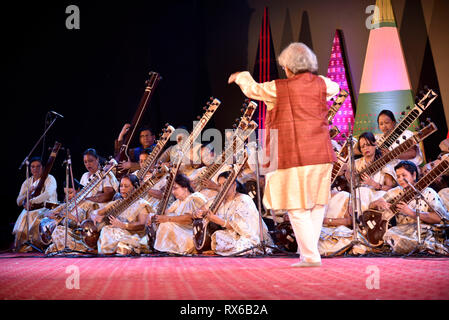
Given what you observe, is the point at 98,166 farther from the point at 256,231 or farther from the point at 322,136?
the point at 322,136

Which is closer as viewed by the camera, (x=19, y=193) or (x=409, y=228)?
(x=409, y=228)

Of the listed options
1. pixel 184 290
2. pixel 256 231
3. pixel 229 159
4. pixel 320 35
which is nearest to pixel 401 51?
pixel 320 35

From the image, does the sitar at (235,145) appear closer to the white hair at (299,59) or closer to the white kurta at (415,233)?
the white kurta at (415,233)

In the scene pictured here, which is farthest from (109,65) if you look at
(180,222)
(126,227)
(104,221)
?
(180,222)

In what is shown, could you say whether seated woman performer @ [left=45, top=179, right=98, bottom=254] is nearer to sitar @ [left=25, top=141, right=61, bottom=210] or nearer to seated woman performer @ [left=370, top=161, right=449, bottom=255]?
sitar @ [left=25, top=141, right=61, bottom=210]

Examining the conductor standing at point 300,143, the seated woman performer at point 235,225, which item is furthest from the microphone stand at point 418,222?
the seated woman performer at point 235,225

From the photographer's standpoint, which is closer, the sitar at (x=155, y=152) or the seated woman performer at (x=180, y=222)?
the seated woman performer at (x=180, y=222)

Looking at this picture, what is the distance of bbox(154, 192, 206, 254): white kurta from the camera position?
616 cm

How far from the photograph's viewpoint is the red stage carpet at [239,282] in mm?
2605

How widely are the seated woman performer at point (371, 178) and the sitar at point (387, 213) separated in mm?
218

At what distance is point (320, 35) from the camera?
762 centimetres

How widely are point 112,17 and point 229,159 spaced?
3198 millimetres

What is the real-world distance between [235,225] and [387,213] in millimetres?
1566

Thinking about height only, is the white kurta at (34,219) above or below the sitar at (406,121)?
below
